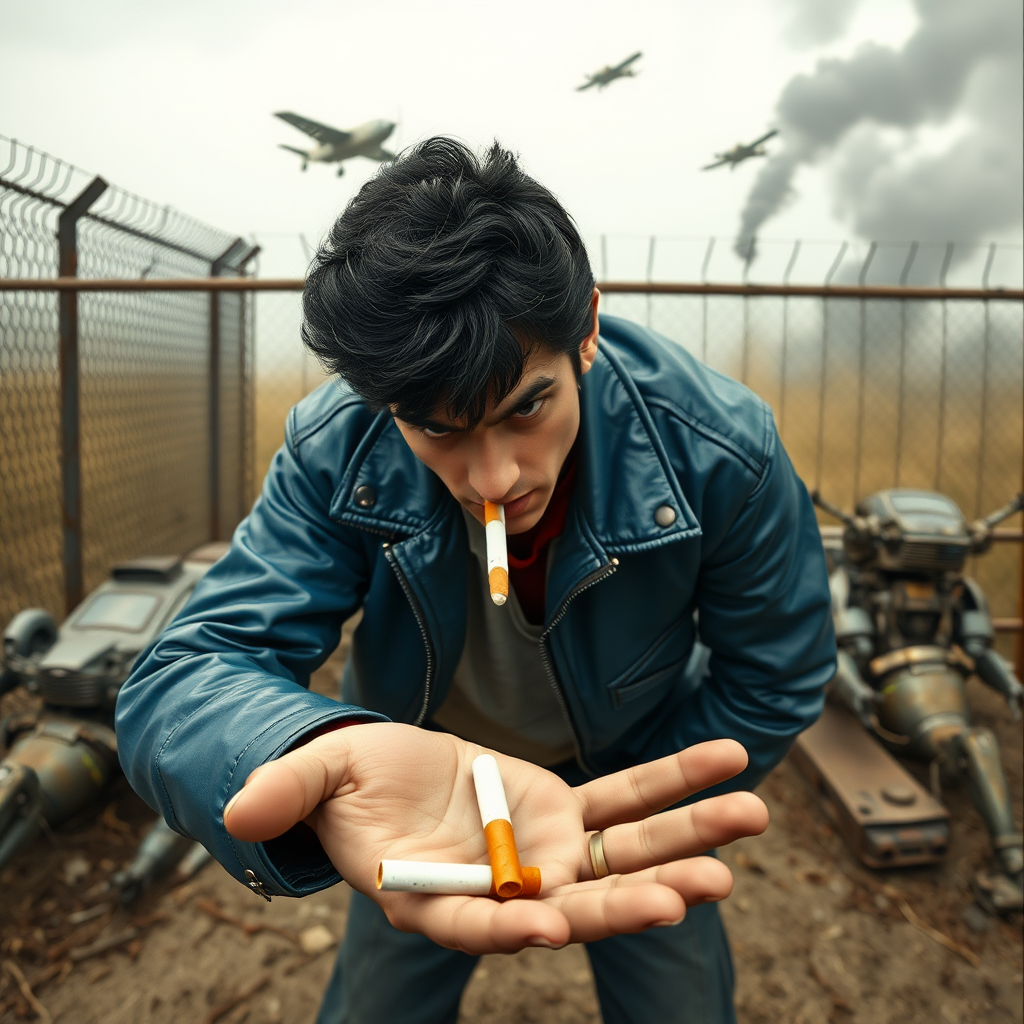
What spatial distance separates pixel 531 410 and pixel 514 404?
0.06m

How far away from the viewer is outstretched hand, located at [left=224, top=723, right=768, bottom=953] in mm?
885

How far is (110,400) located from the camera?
4.52 m

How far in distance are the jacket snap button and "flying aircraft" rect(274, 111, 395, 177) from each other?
212 inches

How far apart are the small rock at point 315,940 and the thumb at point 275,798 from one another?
204cm

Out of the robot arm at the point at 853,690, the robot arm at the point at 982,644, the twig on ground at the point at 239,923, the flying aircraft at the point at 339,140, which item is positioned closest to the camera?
the twig on ground at the point at 239,923

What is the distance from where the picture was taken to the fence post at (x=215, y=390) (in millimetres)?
5031

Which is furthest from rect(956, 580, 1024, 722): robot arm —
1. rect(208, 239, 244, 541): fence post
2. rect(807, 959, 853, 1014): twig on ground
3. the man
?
rect(208, 239, 244, 541): fence post

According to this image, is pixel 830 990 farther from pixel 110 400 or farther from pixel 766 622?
pixel 110 400

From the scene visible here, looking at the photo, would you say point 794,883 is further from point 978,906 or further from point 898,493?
point 898,493

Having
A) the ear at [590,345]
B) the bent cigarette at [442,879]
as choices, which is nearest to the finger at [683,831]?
the bent cigarette at [442,879]

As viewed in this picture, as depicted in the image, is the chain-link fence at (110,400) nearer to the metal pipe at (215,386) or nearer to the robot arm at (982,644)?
the metal pipe at (215,386)

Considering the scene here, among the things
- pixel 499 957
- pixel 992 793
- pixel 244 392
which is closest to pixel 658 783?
pixel 499 957

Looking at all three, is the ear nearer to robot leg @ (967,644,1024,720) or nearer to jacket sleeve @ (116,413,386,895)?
jacket sleeve @ (116,413,386,895)

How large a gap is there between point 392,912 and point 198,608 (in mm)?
699
